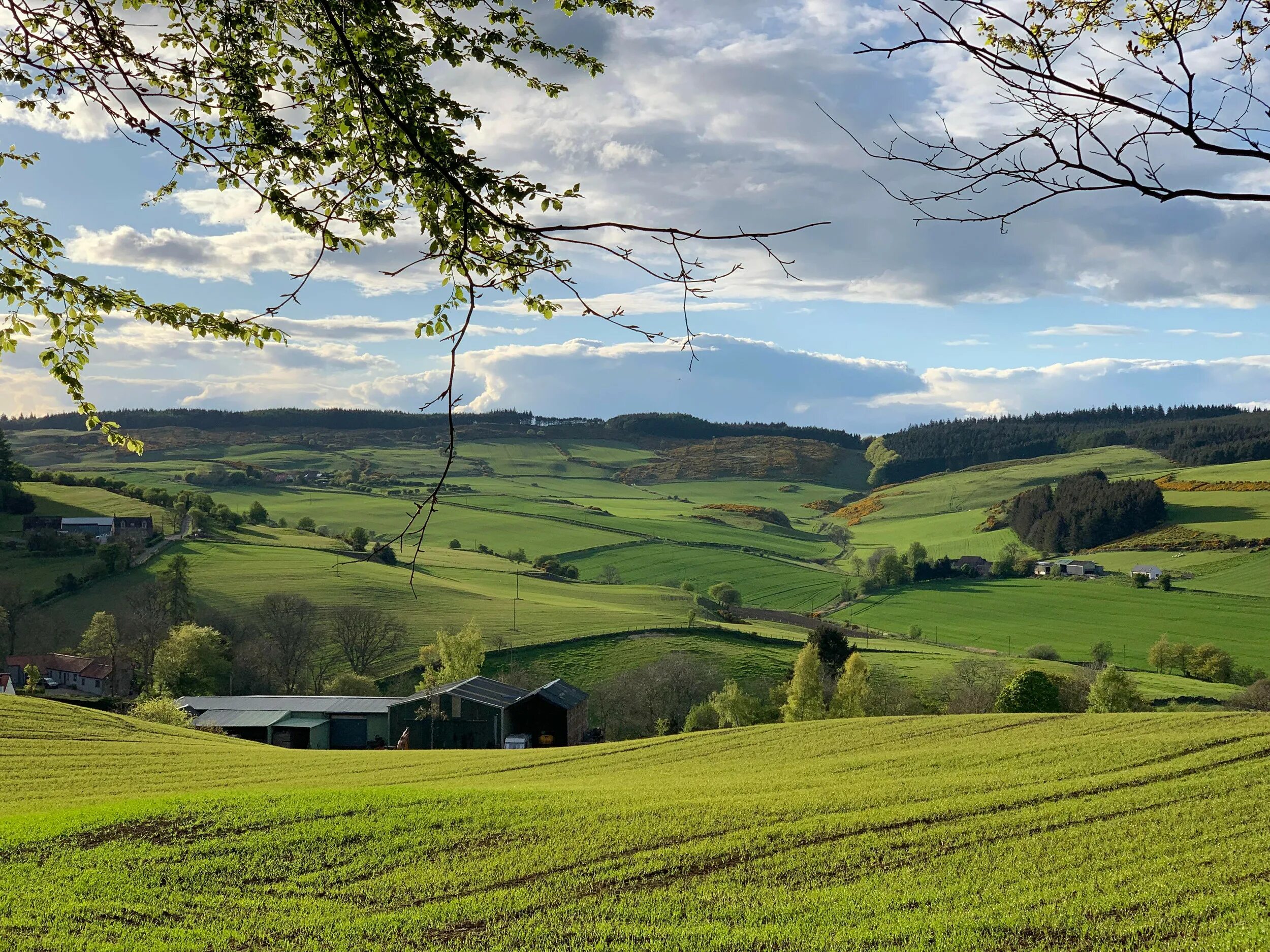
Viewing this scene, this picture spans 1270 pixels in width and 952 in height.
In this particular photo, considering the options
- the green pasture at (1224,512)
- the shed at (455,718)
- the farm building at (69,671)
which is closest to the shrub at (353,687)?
the shed at (455,718)

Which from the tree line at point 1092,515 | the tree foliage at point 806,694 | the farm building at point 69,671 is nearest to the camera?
the tree foliage at point 806,694

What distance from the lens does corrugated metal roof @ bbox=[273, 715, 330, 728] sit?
1967 inches

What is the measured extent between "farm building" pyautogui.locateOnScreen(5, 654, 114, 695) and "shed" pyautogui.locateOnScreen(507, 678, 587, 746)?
37962 mm

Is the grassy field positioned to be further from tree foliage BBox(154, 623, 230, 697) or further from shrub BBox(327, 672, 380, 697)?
tree foliage BBox(154, 623, 230, 697)

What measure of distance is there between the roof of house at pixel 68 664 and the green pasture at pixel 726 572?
→ 181ft

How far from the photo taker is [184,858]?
1471cm

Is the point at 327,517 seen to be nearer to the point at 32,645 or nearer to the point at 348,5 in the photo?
the point at 32,645

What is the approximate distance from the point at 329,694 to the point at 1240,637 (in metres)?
72.2

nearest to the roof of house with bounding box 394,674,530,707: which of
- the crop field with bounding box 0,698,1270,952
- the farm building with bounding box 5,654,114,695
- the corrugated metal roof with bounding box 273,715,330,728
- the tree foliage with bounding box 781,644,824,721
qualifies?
the corrugated metal roof with bounding box 273,715,330,728

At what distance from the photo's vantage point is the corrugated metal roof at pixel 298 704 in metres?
52.7

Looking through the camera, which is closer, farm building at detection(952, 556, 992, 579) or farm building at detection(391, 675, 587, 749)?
farm building at detection(391, 675, 587, 749)

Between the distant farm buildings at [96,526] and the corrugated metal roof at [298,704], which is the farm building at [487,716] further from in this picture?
the distant farm buildings at [96,526]

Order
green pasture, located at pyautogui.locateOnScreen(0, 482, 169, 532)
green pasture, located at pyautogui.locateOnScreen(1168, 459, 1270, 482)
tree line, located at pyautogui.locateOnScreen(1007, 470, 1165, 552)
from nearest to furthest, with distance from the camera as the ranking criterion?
green pasture, located at pyautogui.locateOnScreen(0, 482, 169, 532) → tree line, located at pyautogui.locateOnScreen(1007, 470, 1165, 552) → green pasture, located at pyautogui.locateOnScreen(1168, 459, 1270, 482)

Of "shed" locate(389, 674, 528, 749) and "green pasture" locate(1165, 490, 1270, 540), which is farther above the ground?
"green pasture" locate(1165, 490, 1270, 540)
